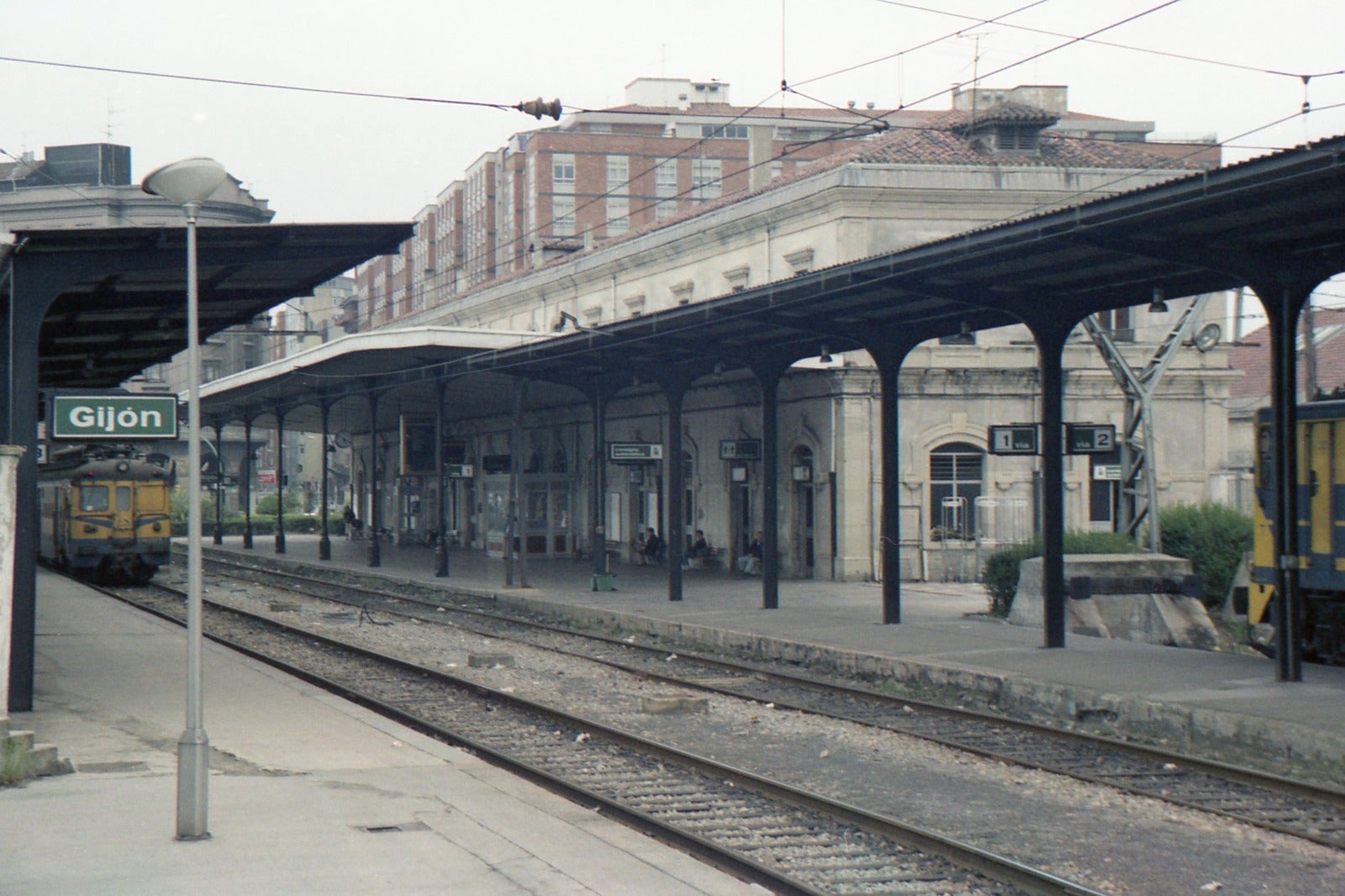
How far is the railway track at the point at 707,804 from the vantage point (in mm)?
7879

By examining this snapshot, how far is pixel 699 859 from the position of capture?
841 centimetres

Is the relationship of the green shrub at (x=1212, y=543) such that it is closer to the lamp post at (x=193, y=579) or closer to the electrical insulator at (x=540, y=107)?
the electrical insulator at (x=540, y=107)

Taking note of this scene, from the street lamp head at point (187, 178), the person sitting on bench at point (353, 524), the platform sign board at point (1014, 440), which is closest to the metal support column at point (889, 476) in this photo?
the platform sign board at point (1014, 440)

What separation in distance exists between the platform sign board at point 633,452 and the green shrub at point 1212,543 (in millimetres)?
9456

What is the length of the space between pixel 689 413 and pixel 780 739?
75.6 feet

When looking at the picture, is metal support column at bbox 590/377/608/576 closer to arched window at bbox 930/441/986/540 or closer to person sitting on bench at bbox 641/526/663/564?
arched window at bbox 930/441/986/540

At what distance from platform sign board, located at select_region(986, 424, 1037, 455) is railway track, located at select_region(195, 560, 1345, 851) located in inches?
161

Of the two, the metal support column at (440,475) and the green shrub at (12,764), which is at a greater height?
the metal support column at (440,475)

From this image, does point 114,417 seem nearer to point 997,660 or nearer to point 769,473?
point 997,660

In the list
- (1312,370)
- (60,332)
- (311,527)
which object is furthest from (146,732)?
(311,527)

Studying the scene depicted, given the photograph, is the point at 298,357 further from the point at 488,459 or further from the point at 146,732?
the point at 146,732

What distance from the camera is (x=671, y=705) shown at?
47.4ft

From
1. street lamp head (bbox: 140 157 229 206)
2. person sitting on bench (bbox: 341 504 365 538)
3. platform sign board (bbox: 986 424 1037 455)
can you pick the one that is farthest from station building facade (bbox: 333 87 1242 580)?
person sitting on bench (bbox: 341 504 365 538)

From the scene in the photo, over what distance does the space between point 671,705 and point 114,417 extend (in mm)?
6210
